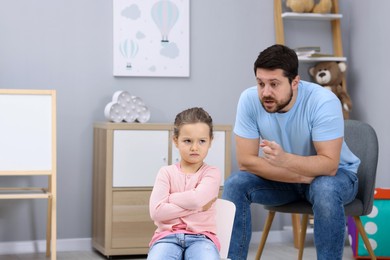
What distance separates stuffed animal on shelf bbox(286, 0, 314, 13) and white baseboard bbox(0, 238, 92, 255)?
1.75 m

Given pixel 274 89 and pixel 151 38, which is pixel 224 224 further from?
pixel 151 38

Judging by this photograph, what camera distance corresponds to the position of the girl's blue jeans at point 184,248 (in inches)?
80.3

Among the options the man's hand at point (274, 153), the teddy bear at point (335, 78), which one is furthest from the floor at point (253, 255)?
the man's hand at point (274, 153)

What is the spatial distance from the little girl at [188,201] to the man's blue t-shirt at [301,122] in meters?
0.47

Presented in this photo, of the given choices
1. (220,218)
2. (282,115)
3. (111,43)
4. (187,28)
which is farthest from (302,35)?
(220,218)

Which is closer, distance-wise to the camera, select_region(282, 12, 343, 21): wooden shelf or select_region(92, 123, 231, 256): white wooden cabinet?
select_region(92, 123, 231, 256): white wooden cabinet

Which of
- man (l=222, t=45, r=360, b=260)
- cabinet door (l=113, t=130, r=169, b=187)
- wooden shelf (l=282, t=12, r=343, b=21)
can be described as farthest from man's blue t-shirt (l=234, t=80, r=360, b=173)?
wooden shelf (l=282, t=12, r=343, b=21)

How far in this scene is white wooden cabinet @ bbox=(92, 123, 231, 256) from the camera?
3.57 metres

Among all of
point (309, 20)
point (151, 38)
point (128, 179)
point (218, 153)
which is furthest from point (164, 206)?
point (309, 20)

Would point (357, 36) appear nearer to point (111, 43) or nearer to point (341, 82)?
point (341, 82)

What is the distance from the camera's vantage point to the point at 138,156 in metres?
3.62

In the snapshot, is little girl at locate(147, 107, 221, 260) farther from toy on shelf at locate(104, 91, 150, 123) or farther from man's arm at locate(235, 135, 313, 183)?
toy on shelf at locate(104, 91, 150, 123)

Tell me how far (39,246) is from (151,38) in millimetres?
1288

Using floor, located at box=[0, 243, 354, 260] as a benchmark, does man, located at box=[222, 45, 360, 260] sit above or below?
above
